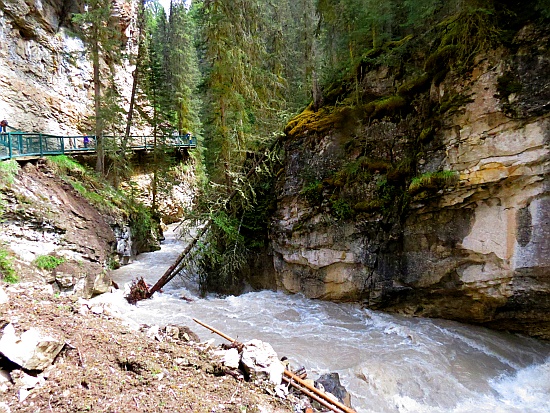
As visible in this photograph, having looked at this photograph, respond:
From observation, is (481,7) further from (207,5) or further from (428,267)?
(207,5)

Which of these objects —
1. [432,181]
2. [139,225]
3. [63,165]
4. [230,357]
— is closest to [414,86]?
[432,181]

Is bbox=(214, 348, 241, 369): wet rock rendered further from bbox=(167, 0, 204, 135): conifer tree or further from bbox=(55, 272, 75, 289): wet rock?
bbox=(167, 0, 204, 135): conifer tree

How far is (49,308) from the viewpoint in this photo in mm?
4500

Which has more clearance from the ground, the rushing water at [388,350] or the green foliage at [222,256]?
the green foliage at [222,256]

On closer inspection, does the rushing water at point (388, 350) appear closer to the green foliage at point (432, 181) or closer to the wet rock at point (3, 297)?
the wet rock at point (3, 297)

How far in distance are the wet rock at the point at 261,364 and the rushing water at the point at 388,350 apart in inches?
53.4

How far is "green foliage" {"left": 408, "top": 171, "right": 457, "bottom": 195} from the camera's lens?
6.35 m

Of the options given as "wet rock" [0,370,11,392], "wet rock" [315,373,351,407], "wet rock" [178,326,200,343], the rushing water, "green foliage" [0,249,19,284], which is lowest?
the rushing water

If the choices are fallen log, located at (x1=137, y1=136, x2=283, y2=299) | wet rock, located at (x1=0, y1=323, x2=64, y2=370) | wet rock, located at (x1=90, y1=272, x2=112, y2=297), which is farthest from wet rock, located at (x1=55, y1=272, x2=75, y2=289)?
wet rock, located at (x1=0, y1=323, x2=64, y2=370)

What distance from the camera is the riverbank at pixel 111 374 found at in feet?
9.62

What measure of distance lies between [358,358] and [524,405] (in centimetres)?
247

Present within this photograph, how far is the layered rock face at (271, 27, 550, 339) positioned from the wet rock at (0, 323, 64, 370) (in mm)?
6530

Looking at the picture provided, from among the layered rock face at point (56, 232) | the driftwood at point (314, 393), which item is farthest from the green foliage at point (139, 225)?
the driftwood at point (314, 393)

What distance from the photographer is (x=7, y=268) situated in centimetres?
632
